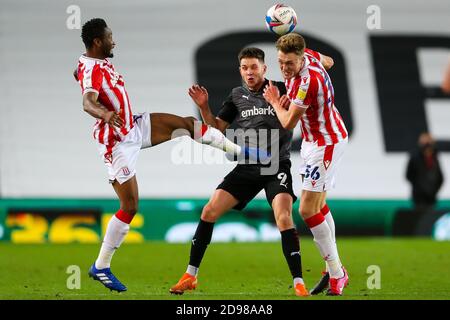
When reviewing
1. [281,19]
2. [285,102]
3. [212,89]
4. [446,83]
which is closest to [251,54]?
[281,19]

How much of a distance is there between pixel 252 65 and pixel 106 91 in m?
1.30

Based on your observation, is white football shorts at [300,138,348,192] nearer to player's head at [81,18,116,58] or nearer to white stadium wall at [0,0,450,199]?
player's head at [81,18,116,58]

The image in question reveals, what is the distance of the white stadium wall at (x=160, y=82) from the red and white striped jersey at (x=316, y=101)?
8.99 m

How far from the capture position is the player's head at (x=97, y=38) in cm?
827

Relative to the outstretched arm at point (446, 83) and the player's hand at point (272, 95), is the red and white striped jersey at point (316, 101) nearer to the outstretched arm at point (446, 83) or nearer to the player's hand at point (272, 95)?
the player's hand at point (272, 95)

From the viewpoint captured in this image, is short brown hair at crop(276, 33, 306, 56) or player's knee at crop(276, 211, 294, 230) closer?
short brown hair at crop(276, 33, 306, 56)

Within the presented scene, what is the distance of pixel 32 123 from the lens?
59.0ft

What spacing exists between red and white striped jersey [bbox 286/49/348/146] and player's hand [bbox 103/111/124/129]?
4.76 feet

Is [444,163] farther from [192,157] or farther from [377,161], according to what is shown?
[192,157]

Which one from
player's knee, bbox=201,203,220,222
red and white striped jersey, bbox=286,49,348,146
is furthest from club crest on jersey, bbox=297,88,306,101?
player's knee, bbox=201,203,220,222

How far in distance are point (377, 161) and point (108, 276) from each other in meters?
10.6

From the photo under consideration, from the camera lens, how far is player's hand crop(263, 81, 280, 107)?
8.13 m

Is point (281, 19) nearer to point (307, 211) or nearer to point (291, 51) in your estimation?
point (291, 51)

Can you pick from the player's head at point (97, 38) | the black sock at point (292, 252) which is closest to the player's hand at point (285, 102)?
the black sock at point (292, 252)
